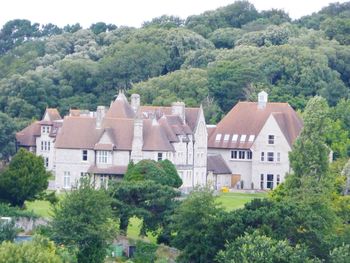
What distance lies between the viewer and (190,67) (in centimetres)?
11638


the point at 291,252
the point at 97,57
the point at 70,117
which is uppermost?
the point at 97,57

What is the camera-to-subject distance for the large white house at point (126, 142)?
3204 inches

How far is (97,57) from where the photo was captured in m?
124

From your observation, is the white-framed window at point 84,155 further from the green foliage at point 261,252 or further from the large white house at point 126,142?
the green foliage at point 261,252

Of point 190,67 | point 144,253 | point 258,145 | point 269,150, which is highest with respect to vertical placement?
point 190,67

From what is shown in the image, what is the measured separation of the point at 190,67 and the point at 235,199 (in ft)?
118

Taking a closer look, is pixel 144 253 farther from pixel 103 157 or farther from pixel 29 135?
pixel 29 135

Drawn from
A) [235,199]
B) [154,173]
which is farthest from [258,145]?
[154,173]

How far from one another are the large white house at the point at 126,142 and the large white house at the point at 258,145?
150 inches

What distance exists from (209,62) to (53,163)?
28.8 metres

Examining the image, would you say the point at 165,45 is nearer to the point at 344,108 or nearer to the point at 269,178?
the point at 344,108

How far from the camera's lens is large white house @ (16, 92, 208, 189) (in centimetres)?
8138

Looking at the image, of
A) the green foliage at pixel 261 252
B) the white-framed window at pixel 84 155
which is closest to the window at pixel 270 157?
the white-framed window at pixel 84 155

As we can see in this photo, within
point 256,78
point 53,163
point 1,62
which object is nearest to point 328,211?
point 53,163
